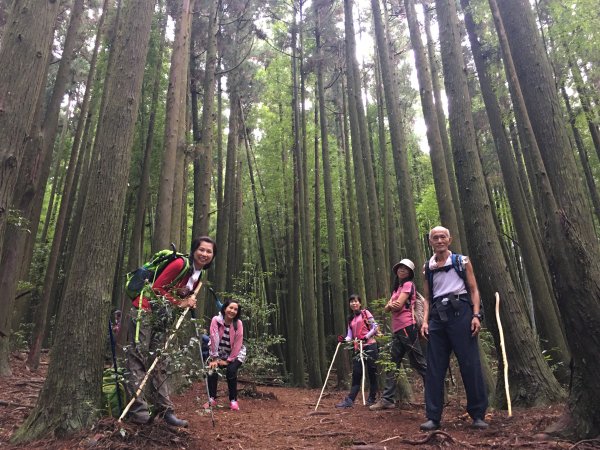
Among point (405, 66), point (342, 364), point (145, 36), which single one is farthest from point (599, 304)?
point (405, 66)

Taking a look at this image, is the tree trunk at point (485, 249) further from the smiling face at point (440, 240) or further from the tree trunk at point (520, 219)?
the tree trunk at point (520, 219)

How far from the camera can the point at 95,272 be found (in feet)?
11.9

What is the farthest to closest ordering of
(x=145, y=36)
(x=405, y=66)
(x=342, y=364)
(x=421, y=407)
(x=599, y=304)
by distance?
(x=405, y=66) < (x=342, y=364) < (x=421, y=407) < (x=145, y=36) < (x=599, y=304)

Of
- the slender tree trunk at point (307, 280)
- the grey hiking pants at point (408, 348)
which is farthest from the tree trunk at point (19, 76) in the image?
the slender tree trunk at point (307, 280)

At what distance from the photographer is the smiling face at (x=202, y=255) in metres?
4.06

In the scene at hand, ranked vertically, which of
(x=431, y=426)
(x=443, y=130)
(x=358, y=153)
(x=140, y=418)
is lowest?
(x=431, y=426)

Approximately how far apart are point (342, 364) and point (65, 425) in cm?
827

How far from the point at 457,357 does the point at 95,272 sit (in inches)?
128

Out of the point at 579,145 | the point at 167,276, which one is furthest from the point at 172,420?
the point at 579,145

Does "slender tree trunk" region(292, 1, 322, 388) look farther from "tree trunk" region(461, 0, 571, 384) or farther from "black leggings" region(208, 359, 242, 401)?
"tree trunk" region(461, 0, 571, 384)

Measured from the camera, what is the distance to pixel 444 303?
386 cm

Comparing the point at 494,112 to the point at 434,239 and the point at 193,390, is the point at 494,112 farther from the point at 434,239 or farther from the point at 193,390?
the point at 193,390

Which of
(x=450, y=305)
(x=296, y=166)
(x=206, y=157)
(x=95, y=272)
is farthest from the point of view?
(x=296, y=166)

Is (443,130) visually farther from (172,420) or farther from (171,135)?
(172,420)
